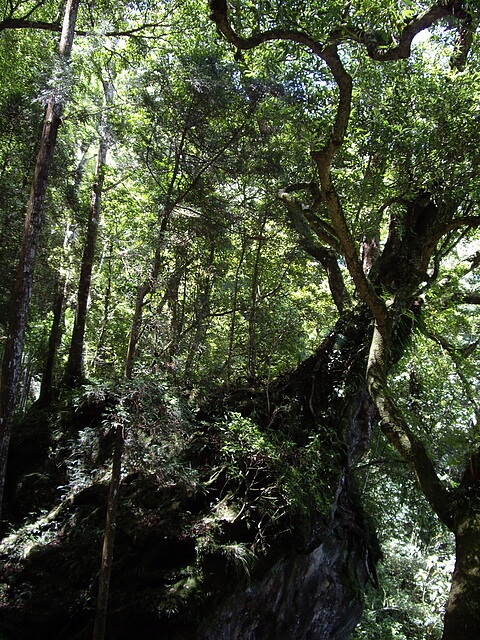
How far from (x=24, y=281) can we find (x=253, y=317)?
12.3 feet

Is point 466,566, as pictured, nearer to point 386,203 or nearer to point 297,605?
point 297,605

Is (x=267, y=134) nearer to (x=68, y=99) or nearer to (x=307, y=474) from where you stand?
(x=68, y=99)

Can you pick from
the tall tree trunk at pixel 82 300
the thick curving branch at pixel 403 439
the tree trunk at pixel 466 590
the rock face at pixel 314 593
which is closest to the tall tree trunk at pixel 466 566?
the tree trunk at pixel 466 590

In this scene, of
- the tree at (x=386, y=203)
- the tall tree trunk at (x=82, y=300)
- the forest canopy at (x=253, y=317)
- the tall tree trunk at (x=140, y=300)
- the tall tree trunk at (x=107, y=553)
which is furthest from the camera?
the tall tree trunk at (x=82, y=300)

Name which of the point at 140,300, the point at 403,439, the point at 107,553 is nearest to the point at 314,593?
the point at 403,439

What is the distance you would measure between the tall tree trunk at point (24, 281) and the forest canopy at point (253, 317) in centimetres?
4

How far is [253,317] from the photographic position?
26.1 ft

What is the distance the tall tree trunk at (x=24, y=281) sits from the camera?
600cm

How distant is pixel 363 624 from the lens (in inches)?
368

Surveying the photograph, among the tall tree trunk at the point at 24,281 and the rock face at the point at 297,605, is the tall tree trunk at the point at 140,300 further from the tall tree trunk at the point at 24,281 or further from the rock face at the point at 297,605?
the rock face at the point at 297,605

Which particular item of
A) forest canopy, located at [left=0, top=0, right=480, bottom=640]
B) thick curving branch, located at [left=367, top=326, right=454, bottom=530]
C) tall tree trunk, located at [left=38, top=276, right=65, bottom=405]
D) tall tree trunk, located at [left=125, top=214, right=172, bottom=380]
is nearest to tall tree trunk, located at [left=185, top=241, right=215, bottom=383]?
forest canopy, located at [left=0, top=0, right=480, bottom=640]

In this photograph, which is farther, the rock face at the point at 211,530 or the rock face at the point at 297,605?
the rock face at the point at 297,605

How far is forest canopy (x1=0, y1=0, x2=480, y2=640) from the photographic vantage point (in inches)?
180

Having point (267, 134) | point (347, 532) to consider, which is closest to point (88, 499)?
point (347, 532)
